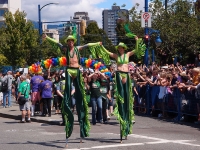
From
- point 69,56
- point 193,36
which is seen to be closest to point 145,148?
point 69,56

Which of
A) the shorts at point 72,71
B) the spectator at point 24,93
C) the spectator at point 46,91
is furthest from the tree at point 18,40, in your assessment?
the shorts at point 72,71

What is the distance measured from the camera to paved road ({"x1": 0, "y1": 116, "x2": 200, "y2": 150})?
34.1 feet

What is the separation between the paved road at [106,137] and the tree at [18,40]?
25.7 m

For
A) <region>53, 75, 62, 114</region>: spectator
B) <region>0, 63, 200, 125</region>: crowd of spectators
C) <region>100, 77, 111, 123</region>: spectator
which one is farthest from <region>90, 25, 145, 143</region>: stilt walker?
<region>53, 75, 62, 114</region>: spectator

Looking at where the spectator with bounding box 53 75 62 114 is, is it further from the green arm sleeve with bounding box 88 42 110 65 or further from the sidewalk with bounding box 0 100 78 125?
the green arm sleeve with bounding box 88 42 110 65

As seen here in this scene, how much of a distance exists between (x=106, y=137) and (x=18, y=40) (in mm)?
29917

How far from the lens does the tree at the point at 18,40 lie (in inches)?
1606

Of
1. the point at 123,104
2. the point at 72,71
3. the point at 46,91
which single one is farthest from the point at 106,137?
the point at 46,91

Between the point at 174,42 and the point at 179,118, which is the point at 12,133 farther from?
the point at 174,42

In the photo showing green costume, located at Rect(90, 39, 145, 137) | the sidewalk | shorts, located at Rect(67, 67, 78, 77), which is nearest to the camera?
shorts, located at Rect(67, 67, 78, 77)

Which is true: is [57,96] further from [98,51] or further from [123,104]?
[123,104]

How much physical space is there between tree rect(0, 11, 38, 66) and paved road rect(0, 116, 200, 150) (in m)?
25.7

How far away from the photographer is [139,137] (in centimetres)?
1183

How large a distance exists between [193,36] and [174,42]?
1429 mm
